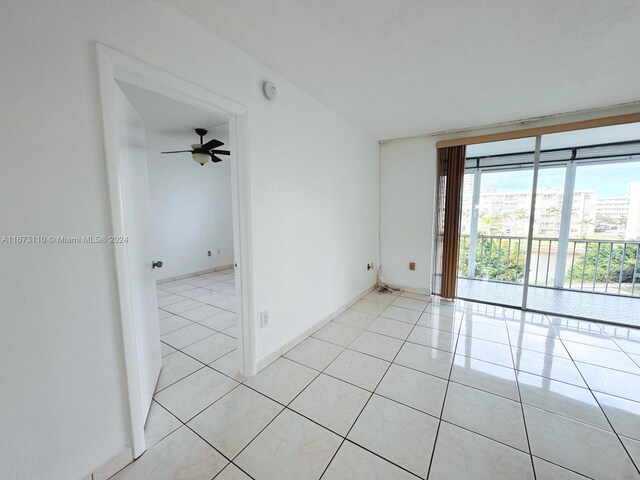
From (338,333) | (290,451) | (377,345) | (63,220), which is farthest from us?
(338,333)

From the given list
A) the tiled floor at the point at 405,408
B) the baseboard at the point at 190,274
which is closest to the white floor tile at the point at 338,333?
the tiled floor at the point at 405,408

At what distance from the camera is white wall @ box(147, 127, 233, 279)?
4340 mm

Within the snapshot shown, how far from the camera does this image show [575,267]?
4.06 metres

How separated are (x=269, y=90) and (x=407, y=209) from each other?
267 cm

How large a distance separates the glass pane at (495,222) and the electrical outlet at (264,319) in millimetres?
2924

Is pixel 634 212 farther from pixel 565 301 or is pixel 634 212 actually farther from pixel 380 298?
pixel 380 298

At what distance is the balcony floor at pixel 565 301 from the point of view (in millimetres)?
3080

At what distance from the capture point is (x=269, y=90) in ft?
6.24

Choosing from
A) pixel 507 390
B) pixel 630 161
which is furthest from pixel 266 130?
pixel 630 161

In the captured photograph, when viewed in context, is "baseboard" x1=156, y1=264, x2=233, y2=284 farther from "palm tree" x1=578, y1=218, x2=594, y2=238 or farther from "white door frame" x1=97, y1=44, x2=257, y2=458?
"palm tree" x1=578, y1=218, x2=594, y2=238

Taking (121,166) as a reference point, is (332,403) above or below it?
below

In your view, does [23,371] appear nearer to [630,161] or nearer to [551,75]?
[551,75]

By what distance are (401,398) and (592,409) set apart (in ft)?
3.98

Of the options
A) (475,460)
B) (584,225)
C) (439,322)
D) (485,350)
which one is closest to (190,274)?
(439,322)
